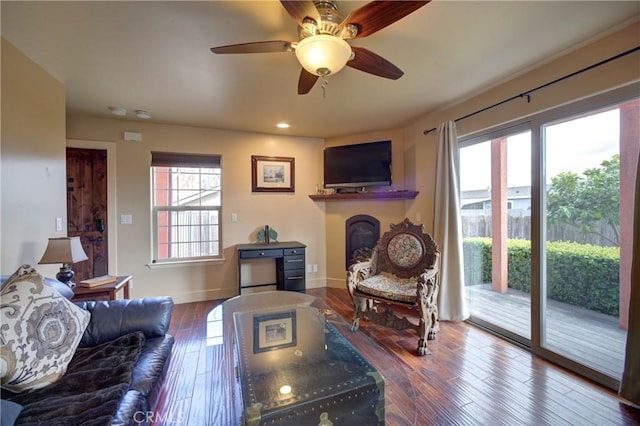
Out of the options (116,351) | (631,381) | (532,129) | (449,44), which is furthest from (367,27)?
(631,381)

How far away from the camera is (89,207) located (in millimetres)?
3252

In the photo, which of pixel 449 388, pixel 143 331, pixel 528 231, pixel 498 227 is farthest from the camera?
pixel 498 227

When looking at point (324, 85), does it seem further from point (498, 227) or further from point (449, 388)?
point (449, 388)

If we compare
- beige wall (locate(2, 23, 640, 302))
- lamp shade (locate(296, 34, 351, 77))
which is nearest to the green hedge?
beige wall (locate(2, 23, 640, 302))

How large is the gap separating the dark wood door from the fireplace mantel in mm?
2714

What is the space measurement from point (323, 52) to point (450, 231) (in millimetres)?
2275

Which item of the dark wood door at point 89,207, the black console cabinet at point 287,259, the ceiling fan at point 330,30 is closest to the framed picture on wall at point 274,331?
the black console cabinet at point 287,259

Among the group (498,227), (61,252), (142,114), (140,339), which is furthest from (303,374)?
(142,114)

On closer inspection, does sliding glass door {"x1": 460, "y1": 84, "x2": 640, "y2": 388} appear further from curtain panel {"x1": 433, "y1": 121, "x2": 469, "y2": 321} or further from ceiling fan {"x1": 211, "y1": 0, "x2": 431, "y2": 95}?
ceiling fan {"x1": 211, "y1": 0, "x2": 431, "y2": 95}

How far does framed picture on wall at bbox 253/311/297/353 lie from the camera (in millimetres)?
1726

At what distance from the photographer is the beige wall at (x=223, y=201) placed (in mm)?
3330

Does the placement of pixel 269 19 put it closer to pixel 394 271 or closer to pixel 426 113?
pixel 426 113

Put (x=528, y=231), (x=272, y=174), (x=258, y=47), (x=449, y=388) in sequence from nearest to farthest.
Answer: (x=258, y=47) < (x=449, y=388) < (x=528, y=231) < (x=272, y=174)

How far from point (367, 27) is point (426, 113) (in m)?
2.14
